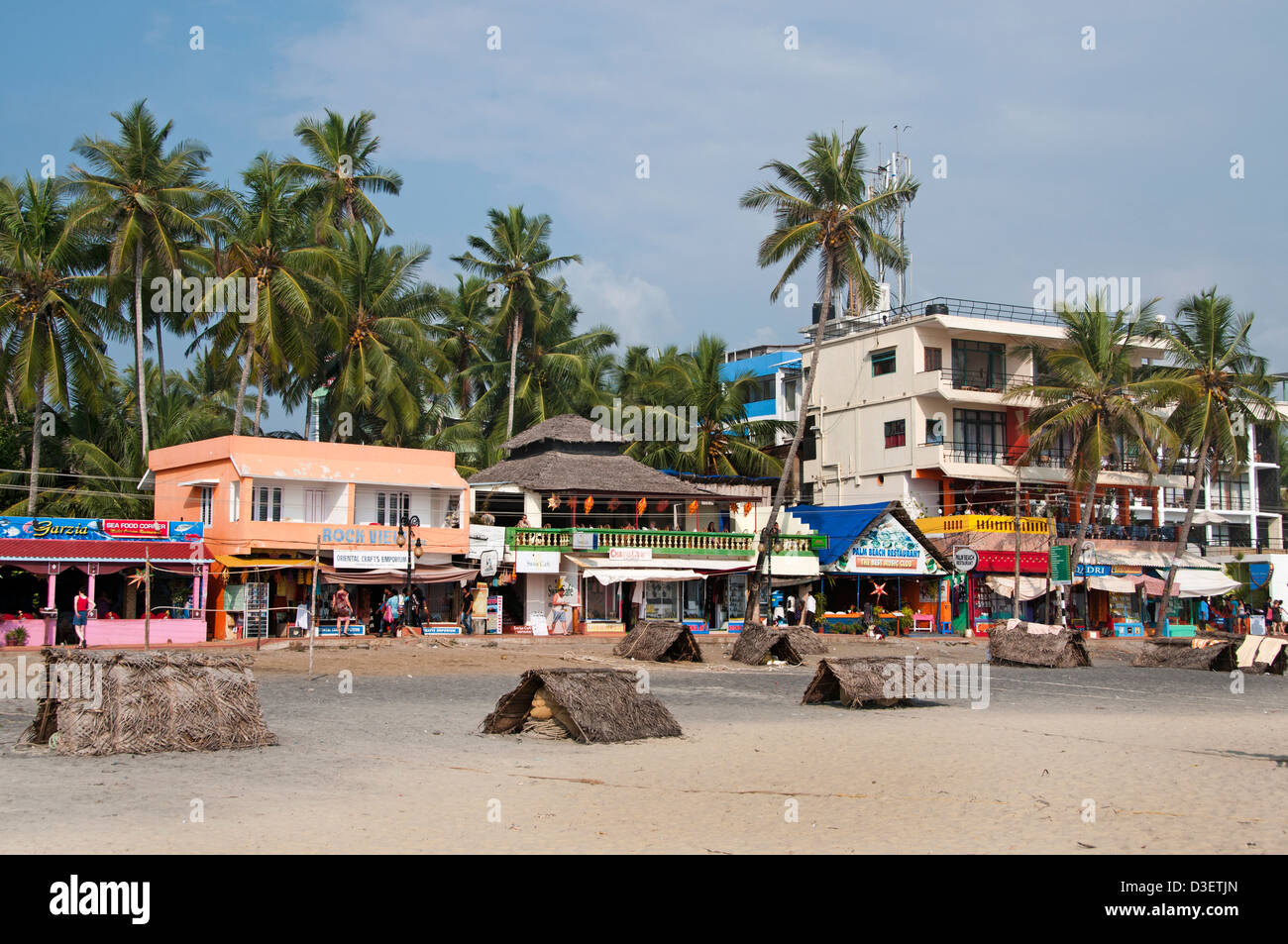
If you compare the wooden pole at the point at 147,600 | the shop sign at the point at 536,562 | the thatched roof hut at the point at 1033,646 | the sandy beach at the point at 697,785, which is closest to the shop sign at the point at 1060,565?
the thatched roof hut at the point at 1033,646

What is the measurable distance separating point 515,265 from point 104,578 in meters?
23.0

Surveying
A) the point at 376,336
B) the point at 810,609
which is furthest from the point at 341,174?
the point at 810,609

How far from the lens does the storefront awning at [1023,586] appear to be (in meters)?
46.8

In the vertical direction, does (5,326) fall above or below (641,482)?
above

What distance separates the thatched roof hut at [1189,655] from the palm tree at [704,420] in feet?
70.2

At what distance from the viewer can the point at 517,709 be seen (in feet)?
54.4

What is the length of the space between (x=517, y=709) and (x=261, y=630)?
A: 68.7ft

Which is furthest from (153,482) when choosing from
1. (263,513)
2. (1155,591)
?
(1155,591)

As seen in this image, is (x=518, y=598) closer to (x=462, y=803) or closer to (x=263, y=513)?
(x=263, y=513)

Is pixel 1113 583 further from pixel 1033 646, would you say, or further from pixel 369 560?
pixel 369 560

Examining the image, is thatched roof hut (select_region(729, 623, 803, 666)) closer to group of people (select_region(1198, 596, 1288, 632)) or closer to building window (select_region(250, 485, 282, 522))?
building window (select_region(250, 485, 282, 522))

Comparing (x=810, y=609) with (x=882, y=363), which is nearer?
(x=810, y=609)

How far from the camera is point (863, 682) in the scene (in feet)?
68.6

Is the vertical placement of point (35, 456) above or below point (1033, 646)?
above
